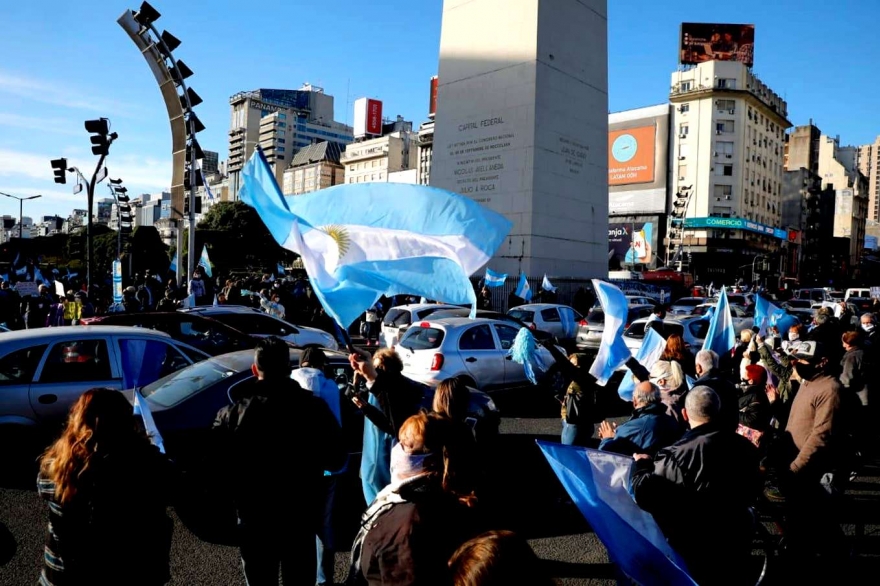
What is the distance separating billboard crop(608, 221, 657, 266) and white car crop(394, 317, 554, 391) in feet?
207

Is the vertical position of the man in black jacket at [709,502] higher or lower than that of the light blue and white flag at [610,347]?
lower

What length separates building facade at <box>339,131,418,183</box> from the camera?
12544 centimetres

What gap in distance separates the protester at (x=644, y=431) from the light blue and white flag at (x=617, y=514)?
1043 millimetres

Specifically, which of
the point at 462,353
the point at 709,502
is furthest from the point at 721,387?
the point at 462,353

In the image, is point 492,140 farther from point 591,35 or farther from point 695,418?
point 695,418

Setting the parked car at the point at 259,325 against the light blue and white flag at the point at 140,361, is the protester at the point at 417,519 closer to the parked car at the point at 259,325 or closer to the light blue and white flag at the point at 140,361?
the light blue and white flag at the point at 140,361

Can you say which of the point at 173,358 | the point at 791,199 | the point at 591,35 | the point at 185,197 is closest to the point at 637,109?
the point at 791,199

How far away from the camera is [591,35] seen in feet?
96.4

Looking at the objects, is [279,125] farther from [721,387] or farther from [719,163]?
[721,387]

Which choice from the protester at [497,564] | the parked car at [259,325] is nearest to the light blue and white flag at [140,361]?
the parked car at [259,325]

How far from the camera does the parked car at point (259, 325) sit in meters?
12.2

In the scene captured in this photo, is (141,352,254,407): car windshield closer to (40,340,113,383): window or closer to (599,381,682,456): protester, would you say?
(40,340,113,383): window

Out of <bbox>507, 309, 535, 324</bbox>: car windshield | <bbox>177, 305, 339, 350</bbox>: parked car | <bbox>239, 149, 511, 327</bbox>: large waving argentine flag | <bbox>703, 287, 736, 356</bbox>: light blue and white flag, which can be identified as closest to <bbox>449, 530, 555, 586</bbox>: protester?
<bbox>239, 149, 511, 327</bbox>: large waving argentine flag

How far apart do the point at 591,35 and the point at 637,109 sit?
56280 millimetres
